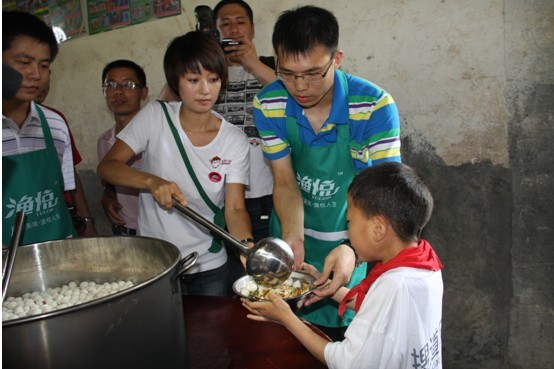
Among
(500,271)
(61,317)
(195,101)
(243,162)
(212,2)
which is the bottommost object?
(500,271)

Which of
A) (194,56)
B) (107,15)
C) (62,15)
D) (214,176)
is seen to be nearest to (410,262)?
(214,176)

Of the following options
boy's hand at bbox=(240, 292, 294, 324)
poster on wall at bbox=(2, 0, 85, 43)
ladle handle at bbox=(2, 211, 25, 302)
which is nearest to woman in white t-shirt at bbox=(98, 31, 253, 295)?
boy's hand at bbox=(240, 292, 294, 324)

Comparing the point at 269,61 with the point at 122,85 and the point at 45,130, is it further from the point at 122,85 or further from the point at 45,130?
the point at 45,130

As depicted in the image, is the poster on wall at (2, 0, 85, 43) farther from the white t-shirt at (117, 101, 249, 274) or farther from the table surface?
the table surface

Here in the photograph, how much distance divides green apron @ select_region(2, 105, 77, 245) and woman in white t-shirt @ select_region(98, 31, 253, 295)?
220 millimetres

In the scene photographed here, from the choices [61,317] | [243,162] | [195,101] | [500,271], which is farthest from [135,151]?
[500,271]

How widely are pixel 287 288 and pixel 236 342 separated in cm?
40

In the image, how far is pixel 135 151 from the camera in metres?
2.16

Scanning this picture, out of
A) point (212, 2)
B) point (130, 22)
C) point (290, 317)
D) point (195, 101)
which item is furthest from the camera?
point (130, 22)

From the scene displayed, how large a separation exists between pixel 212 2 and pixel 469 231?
2284 mm

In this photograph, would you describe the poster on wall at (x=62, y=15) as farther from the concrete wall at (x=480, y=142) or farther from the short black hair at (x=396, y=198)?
the short black hair at (x=396, y=198)

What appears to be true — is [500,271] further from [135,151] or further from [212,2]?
[212,2]

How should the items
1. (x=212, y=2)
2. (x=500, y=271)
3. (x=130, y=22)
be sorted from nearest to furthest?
(x=500, y=271)
(x=212, y=2)
(x=130, y=22)

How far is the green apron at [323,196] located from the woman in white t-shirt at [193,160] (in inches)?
10.8
